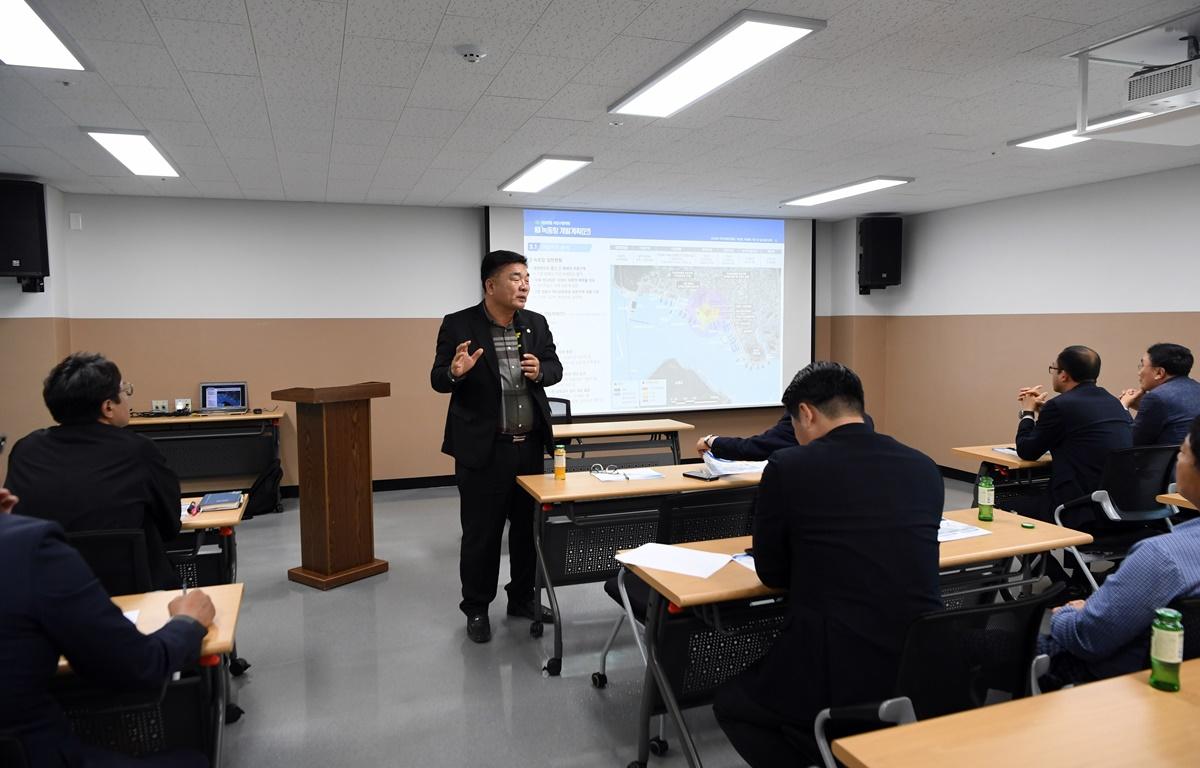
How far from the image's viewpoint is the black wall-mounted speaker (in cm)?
823

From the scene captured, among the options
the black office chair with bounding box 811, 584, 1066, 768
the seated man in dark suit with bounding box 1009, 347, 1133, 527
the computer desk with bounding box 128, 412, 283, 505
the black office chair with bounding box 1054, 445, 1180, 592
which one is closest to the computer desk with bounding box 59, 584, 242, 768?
the black office chair with bounding box 811, 584, 1066, 768

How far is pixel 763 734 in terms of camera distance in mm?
1968

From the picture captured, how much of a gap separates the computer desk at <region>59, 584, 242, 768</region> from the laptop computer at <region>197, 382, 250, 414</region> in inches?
192

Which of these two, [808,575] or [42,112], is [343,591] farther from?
[808,575]

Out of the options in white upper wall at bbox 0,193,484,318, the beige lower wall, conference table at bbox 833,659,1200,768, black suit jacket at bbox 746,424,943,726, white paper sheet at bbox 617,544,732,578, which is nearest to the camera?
conference table at bbox 833,659,1200,768

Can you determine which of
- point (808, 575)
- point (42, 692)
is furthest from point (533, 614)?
point (42, 692)

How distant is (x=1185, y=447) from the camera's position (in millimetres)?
1856

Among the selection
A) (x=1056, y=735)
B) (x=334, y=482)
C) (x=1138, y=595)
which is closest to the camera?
(x=1056, y=735)

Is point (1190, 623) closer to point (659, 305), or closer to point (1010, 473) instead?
point (1010, 473)

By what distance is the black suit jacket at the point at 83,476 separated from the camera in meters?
2.35

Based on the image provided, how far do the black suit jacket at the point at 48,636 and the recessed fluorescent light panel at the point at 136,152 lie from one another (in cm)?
406

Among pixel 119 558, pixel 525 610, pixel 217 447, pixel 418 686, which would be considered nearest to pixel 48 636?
pixel 119 558

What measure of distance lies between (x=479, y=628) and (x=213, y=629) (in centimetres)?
205

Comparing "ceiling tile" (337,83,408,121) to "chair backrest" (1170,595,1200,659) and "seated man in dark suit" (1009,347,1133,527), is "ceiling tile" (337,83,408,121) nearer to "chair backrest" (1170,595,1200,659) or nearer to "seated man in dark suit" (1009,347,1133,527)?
"chair backrest" (1170,595,1200,659)
